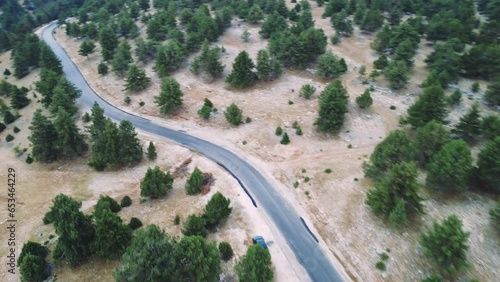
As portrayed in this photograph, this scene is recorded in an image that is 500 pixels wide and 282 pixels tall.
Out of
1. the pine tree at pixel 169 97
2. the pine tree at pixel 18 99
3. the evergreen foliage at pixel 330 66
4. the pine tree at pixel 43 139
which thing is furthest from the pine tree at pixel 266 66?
the pine tree at pixel 18 99

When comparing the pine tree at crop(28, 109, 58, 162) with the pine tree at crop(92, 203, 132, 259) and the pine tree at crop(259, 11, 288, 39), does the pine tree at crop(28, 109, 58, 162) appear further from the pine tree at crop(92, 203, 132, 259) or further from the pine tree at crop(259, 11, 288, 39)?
the pine tree at crop(259, 11, 288, 39)

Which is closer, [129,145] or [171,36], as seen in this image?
[129,145]

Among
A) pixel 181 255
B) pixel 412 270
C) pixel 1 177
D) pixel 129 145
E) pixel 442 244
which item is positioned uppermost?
pixel 442 244

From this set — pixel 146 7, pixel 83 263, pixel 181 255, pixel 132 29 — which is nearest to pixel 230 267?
pixel 181 255

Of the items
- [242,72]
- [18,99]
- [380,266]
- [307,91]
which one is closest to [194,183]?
[380,266]

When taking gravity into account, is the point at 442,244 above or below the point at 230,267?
above

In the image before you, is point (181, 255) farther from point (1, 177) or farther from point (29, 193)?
point (1, 177)

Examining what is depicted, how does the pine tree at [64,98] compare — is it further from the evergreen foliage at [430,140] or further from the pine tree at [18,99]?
the evergreen foliage at [430,140]
